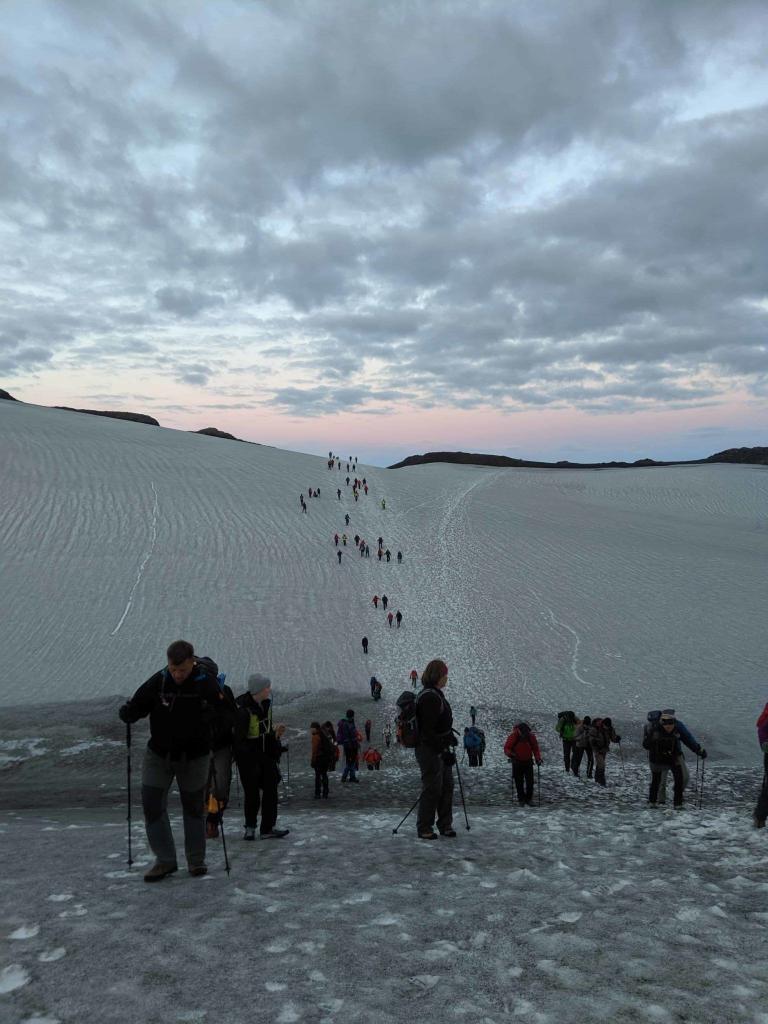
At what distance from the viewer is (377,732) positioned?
56.2 feet

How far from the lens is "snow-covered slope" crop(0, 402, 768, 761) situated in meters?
21.8

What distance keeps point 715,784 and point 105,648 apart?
61.4ft

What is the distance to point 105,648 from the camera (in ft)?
76.4

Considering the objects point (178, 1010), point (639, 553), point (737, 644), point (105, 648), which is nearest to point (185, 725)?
point (178, 1010)

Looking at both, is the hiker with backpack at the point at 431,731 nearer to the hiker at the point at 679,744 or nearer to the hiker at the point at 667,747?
the hiker at the point at 679,744

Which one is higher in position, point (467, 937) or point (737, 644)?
point (467, 937)

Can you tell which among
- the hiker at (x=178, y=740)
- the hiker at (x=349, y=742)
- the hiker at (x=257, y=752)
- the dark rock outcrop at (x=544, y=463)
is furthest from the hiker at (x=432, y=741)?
the dark rock outcrop at (x=544, y=463)

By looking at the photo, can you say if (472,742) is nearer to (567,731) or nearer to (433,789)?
(567,731)

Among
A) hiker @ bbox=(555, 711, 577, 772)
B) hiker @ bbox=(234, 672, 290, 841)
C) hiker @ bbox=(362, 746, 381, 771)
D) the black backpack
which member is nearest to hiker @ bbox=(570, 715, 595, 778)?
hiker @ bbox=(555, 711, 577, 772)

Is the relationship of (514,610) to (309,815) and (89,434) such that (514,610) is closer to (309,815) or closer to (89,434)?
(309,815)

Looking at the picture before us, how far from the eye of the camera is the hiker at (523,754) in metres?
8.83

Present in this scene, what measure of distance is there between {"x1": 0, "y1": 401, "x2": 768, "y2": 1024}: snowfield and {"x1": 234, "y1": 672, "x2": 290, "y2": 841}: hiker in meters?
0.33

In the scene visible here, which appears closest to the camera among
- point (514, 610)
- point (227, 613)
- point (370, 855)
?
point (370, 855)

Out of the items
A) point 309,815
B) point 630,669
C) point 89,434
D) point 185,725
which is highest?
point 89,434
